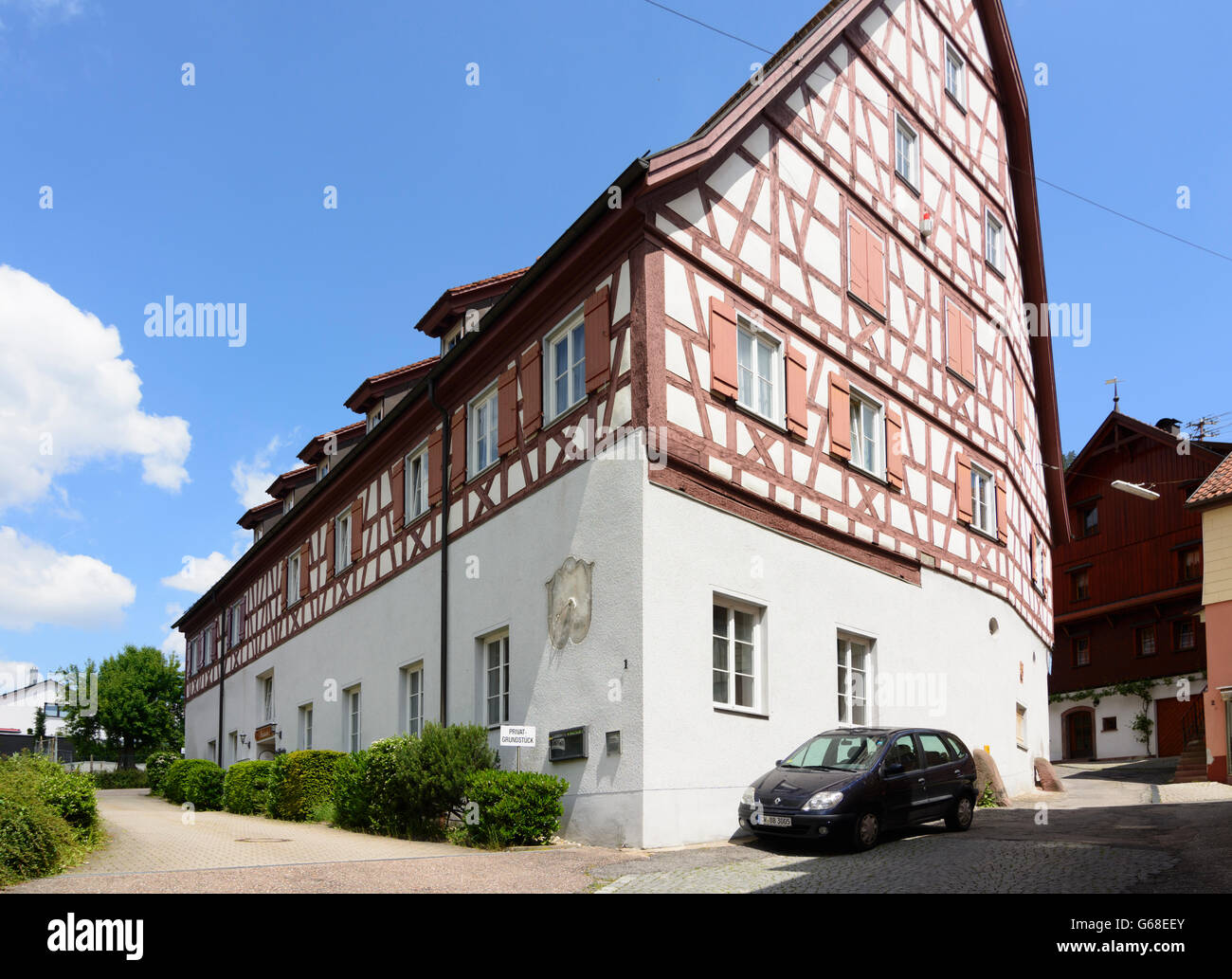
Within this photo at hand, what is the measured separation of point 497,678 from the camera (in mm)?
17453

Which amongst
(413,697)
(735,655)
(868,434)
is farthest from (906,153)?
(413,697)

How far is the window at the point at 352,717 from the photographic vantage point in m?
23.6

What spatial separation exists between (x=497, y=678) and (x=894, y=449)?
23.9ft

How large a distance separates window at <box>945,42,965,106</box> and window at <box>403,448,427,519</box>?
12662 mm

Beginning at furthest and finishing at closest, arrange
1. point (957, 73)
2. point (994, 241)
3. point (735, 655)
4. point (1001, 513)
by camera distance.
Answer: point (994, 241) < point (957, 73) < point (1001, 513) < point (735, 655)

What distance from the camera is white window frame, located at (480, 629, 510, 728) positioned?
1695cm

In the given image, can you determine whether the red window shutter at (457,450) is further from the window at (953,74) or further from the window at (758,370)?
the window at (953,74)

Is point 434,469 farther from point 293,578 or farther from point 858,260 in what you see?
point 293,578

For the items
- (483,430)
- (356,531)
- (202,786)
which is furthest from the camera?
(202,786)

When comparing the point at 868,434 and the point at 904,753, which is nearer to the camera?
the point at 904,753

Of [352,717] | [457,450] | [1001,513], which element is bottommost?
[352,717]
